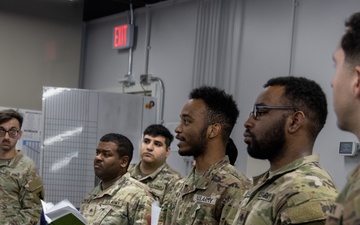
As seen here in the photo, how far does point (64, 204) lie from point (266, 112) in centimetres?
144

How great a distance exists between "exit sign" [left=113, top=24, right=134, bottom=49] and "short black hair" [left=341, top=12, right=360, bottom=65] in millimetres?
6218

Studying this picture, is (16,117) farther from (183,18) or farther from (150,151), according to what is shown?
(183,18)

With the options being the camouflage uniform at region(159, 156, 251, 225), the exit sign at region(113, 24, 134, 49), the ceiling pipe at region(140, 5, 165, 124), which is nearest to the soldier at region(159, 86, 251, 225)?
the camouflage uniform at region(159, 156, 251, 225)

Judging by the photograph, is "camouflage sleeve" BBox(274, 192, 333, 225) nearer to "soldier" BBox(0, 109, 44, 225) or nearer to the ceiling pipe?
"soldier" BBox(0, 109, 44, 225)

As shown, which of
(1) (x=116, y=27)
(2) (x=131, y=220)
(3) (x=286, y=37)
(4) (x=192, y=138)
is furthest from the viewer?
(1) (x=116, y=27)

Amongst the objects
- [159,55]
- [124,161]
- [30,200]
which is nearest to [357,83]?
[124,161]

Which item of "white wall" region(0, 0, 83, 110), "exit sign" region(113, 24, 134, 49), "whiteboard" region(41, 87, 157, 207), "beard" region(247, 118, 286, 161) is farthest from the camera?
"white wall" region(0, 0, 83, 110)

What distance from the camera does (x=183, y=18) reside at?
6.92 metres

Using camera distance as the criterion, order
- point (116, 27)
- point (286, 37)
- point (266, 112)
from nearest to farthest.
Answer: point (266, 112) < point (286, 37) < point (116, 27)

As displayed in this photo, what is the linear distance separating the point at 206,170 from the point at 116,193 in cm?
99

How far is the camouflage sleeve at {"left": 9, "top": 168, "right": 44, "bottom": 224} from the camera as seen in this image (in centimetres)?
487

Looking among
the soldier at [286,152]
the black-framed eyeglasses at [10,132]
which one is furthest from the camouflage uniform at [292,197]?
the black-framed eyeglasses at [10,132]

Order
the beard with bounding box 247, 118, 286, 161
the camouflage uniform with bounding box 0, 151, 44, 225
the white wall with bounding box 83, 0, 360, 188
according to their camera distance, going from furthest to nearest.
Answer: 1. the white wall with bounding box 83, 0, 360, 188
2. the camouflage uniform with bounding box 0, 151, 44, 225
3. the beard with bounding box 247, 118, 286, 161

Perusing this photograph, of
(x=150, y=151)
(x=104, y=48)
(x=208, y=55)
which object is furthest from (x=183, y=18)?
(x=150, y=151)
